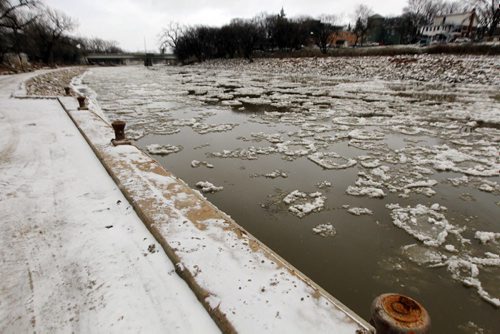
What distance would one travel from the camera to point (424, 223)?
10.6ft

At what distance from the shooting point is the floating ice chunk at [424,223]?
2957mm

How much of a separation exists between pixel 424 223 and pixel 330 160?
212cm

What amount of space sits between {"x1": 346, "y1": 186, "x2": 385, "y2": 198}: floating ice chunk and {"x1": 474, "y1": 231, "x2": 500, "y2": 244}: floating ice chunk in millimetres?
1113

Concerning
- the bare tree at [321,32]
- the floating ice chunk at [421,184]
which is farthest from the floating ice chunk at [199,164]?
the bare tree at [321,32]

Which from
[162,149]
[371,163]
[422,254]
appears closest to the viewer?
[422,254]

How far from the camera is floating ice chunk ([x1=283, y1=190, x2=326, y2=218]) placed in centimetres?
349

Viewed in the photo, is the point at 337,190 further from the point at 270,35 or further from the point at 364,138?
the point at 270,35

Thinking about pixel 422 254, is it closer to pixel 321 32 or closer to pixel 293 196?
pixel 293 196

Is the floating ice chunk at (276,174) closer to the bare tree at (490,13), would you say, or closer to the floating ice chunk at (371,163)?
the floating ice chunk at (371,163)

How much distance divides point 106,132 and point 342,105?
8.47 metres

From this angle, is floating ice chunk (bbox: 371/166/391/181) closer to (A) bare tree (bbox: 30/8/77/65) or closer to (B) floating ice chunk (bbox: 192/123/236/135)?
(B) floating ice chunk (bbox: 192/123/236/135)

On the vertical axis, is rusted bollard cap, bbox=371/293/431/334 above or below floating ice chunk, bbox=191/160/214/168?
above

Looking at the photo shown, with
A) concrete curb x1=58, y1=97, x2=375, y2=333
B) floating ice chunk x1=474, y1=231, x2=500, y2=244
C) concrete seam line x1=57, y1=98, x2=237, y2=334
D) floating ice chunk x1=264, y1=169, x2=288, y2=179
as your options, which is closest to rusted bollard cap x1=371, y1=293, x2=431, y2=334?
concrete curb x1=58, y1=97, x2=375, y2=333

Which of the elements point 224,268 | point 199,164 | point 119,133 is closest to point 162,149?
point 199,164
